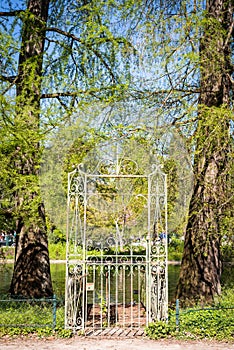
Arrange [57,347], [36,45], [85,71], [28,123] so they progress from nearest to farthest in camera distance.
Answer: [57,347] → [28,123] → [36,45] → [85,71]

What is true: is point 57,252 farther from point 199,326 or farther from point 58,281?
point 199,326

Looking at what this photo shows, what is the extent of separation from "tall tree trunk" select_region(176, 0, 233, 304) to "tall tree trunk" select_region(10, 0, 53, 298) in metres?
3.08

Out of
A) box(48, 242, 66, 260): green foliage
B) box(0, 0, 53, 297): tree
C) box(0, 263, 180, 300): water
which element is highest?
box(0, 0, 53, 297): tree

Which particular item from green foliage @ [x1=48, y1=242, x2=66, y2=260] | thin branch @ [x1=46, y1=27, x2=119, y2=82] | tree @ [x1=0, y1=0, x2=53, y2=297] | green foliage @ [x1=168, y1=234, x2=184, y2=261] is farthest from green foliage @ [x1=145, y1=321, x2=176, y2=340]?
green foliage @ [x1=168, y1=234, x2=184, y2=261]

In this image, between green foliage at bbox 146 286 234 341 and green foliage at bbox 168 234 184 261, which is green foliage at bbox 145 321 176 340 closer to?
green foliage at bbox 146 286 234 341

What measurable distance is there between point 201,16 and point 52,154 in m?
4.35

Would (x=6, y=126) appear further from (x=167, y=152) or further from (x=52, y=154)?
(x=167, y=152)

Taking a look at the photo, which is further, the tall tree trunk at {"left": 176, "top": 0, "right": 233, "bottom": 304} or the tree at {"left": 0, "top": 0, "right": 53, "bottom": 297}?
the tall tree trunk at {"left": 176, "top": 0, "right": 233, "bottom": 304}

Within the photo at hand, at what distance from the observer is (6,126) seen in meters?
7.93

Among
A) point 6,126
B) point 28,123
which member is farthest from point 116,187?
point 6,126

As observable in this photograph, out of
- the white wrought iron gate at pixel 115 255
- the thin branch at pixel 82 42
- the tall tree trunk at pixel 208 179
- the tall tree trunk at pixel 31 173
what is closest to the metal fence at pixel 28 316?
the white wrought iron gate at pixel 115 255

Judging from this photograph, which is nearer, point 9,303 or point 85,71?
point 9,303

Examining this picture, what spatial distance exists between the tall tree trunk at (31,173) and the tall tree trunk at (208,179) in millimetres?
3083

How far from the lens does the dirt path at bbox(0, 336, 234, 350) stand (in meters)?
6.50
